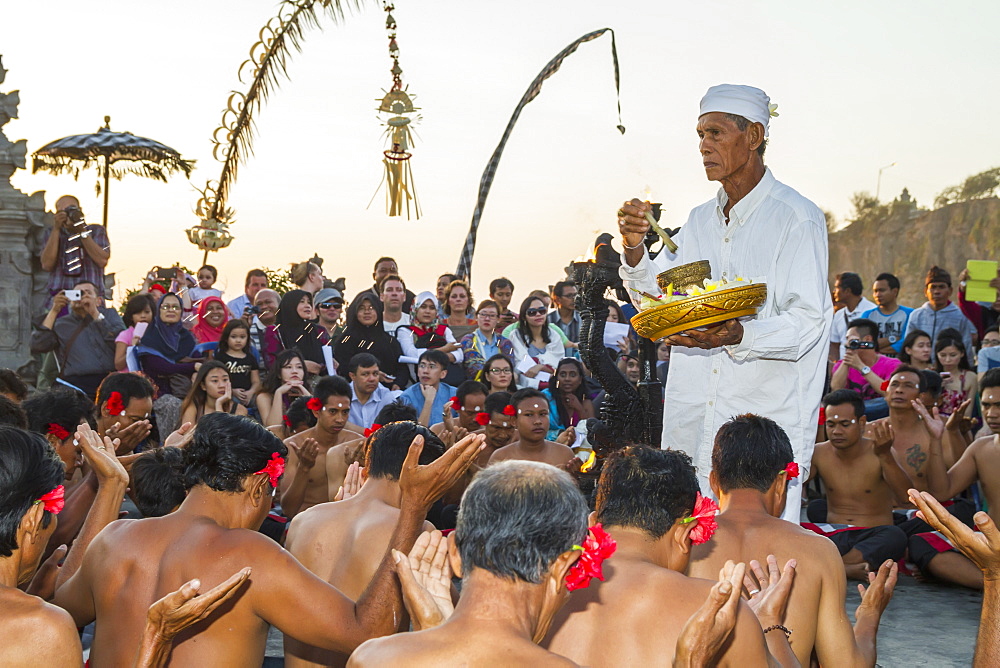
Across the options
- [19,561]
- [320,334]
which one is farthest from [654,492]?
[320,334]

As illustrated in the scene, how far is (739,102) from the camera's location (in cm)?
420

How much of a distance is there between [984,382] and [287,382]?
564cm

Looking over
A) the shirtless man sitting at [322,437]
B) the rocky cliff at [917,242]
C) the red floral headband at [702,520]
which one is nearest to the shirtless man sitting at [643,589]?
the red floral headband at [702,520]

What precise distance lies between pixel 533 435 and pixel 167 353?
391cm

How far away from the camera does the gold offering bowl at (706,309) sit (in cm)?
386

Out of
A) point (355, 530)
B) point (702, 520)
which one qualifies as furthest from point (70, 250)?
point (702, 520)

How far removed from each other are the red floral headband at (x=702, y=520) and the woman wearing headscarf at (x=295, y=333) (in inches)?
281

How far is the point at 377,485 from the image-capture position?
4.93 metres

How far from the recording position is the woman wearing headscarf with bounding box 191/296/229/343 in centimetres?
1089

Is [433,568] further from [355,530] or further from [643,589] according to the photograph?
[355,530]

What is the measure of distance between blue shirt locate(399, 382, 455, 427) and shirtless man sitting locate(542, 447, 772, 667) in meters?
6.38

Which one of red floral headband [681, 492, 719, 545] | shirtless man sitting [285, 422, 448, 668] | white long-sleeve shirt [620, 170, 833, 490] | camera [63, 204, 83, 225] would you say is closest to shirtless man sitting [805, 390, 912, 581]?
white long-sleeve shirt [620, 170, 833, 490]

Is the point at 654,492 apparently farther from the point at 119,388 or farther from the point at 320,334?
the point at 320,334

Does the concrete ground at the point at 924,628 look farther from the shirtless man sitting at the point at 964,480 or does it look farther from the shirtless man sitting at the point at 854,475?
the shirtless man sitting at the point at 854,475
